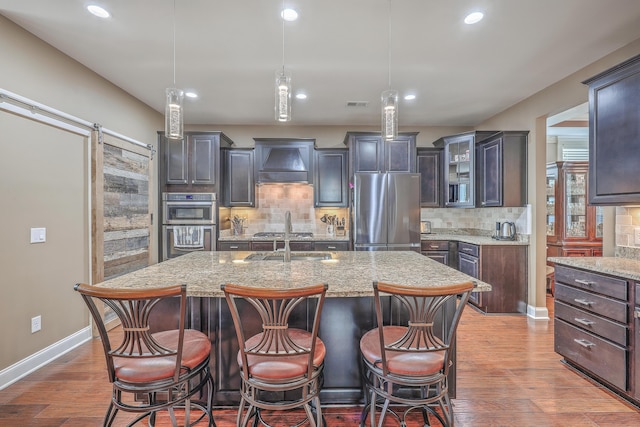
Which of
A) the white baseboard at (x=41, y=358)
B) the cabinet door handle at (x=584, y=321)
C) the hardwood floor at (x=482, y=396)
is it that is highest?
the cabinet door handle at (x=584, y=321)

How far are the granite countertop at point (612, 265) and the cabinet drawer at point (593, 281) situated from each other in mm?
45

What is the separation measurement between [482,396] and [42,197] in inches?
153

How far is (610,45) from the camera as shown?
8.86ft

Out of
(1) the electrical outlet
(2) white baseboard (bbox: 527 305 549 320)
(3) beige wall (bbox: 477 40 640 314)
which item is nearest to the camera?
(1) the electrical outlet

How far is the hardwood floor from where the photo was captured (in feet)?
6.39

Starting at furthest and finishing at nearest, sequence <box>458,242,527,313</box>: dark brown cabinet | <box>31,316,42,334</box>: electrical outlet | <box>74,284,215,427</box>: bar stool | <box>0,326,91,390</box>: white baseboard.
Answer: <box>458,242,527,313</box>: dark brown cabinet → <box>31,316,42,334</box>: electrical outlet → <box>0,326,91,390</box>: white baseboard → <box>74,284,215,427</box>: bar stool

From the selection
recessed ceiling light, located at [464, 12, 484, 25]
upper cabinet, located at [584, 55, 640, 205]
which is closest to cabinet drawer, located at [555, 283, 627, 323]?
upper cabinet, located at [584, 55, 640, 205]

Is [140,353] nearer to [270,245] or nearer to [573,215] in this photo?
[270,245]

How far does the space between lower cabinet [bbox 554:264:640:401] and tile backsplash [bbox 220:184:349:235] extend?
3.36 metres

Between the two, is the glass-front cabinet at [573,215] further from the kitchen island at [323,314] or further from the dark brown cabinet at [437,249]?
the kitchen island at [323,314]

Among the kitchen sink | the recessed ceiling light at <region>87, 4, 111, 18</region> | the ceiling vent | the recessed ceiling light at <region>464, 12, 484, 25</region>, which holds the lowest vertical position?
the kitchen sink

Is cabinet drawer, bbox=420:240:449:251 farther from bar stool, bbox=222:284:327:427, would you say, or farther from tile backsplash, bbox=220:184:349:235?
bar stool, bbox=222:284:327:427

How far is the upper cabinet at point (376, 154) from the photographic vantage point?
4621 mm

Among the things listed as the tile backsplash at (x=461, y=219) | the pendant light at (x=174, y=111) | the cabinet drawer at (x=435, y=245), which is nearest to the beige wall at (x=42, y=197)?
the pendant light at (x=174, y=111)
